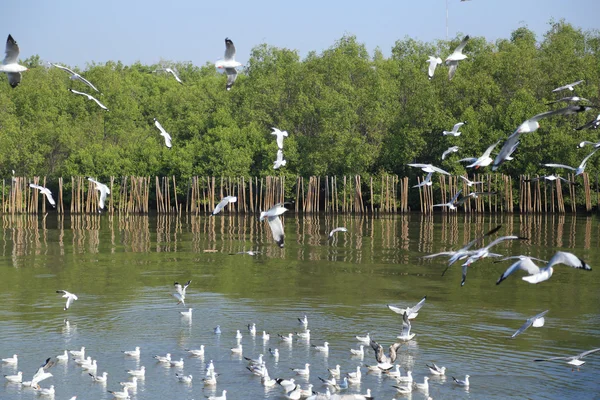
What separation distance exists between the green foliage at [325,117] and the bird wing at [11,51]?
5132 centimetres

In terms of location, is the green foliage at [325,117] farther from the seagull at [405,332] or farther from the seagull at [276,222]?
the seagull at [276,222]

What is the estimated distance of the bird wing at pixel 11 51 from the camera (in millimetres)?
17344

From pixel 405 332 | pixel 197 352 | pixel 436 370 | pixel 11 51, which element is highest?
pixel 11 51

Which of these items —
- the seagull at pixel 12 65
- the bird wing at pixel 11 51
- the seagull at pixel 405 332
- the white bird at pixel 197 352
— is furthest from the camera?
the seagull at pixel 405 332

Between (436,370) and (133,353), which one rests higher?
(133,353)

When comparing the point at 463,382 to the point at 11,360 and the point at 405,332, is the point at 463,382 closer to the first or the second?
the point at 405,332

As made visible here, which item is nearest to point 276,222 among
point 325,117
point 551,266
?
point 551,266

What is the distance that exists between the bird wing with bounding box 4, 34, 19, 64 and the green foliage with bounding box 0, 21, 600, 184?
51.3 meters

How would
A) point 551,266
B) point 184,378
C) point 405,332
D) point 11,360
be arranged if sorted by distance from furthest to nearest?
point 405,332 → point 11,360 → point 184,378 → point 551,266

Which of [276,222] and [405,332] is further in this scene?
[405,332]

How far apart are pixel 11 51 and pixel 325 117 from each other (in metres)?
57.3

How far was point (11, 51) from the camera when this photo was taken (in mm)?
17750

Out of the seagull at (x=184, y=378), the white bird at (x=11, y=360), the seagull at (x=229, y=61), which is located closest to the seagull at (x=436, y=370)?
the seagull at (x=184, y=378)

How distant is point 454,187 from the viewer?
66.3 metres
